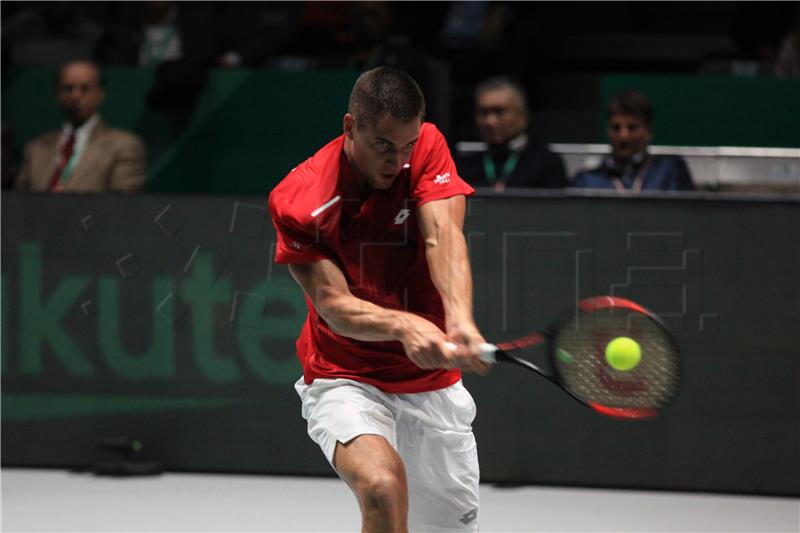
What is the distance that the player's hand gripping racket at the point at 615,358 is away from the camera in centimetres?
424

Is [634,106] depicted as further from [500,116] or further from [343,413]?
[343,413]

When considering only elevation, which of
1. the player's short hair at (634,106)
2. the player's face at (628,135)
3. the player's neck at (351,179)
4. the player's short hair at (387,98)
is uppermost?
the player's short hair at (634,106)

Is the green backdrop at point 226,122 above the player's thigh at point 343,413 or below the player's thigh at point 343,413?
above

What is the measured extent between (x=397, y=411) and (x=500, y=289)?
2.29m

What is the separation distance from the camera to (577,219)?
661 cm

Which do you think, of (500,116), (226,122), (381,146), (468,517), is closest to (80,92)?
(226,122)

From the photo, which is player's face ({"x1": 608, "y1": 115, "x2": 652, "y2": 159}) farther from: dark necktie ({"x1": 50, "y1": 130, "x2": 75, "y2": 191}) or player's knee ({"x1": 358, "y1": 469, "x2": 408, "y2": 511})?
player's knee ({"x1": 358, "y1": 469, "x2": 408, "y2": 511})

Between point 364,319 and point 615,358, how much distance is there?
0.86m

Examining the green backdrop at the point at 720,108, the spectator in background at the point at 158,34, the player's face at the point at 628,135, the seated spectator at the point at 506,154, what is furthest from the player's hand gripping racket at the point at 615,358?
the spectator in background at the point at 158,34

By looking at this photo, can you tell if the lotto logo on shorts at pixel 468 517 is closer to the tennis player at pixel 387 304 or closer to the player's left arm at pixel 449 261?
the tennis player at pixel 387 304

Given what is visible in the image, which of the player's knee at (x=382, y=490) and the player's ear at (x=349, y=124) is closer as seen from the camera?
the player's knee at (x=382, y=490)

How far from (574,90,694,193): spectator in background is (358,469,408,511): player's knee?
333 cm

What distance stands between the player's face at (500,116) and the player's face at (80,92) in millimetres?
2380

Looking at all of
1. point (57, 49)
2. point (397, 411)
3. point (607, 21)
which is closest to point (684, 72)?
point (607, 21)
